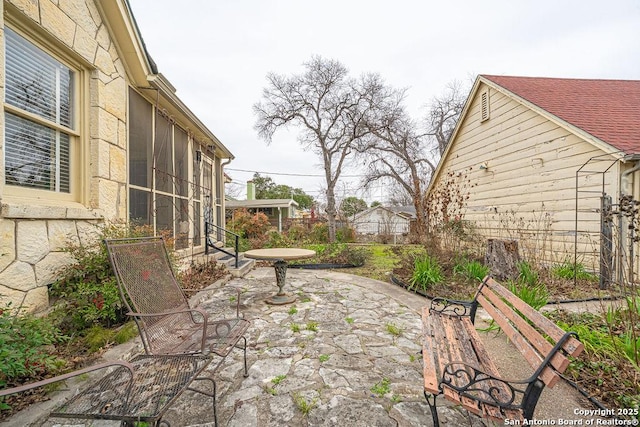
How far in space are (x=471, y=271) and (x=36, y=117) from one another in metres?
6.75

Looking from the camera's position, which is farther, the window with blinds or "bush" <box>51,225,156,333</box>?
"bush" <box>51,225,156,333</box>

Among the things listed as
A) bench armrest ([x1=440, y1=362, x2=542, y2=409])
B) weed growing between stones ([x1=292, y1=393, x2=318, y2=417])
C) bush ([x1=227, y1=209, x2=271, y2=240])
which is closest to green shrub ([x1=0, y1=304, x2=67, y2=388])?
weed growing between stones ([x1=292, y1=393, x2=318, y2=417])

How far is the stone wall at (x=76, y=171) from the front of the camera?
256cm

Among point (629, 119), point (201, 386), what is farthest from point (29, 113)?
point (629, 119)

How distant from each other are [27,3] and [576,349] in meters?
4.95

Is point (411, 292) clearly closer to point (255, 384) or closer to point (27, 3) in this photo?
point (255, 384)

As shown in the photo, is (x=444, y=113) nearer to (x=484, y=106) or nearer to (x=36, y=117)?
(x=484, y=106)

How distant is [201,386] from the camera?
2.27m

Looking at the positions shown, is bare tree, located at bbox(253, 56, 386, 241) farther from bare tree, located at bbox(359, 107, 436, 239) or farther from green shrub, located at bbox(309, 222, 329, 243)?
green shrub, located at bbox(309, 222, 329, 243)

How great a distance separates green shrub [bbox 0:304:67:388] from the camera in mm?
1771

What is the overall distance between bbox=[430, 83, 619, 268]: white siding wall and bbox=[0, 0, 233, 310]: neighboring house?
6295 millimetres

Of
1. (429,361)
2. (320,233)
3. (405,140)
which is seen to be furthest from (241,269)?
(405,140)

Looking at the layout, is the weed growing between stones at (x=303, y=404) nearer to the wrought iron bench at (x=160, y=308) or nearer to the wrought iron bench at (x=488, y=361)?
the wrought iron bench at (x=160, y=308)

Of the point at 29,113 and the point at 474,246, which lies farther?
the point at 474,246
